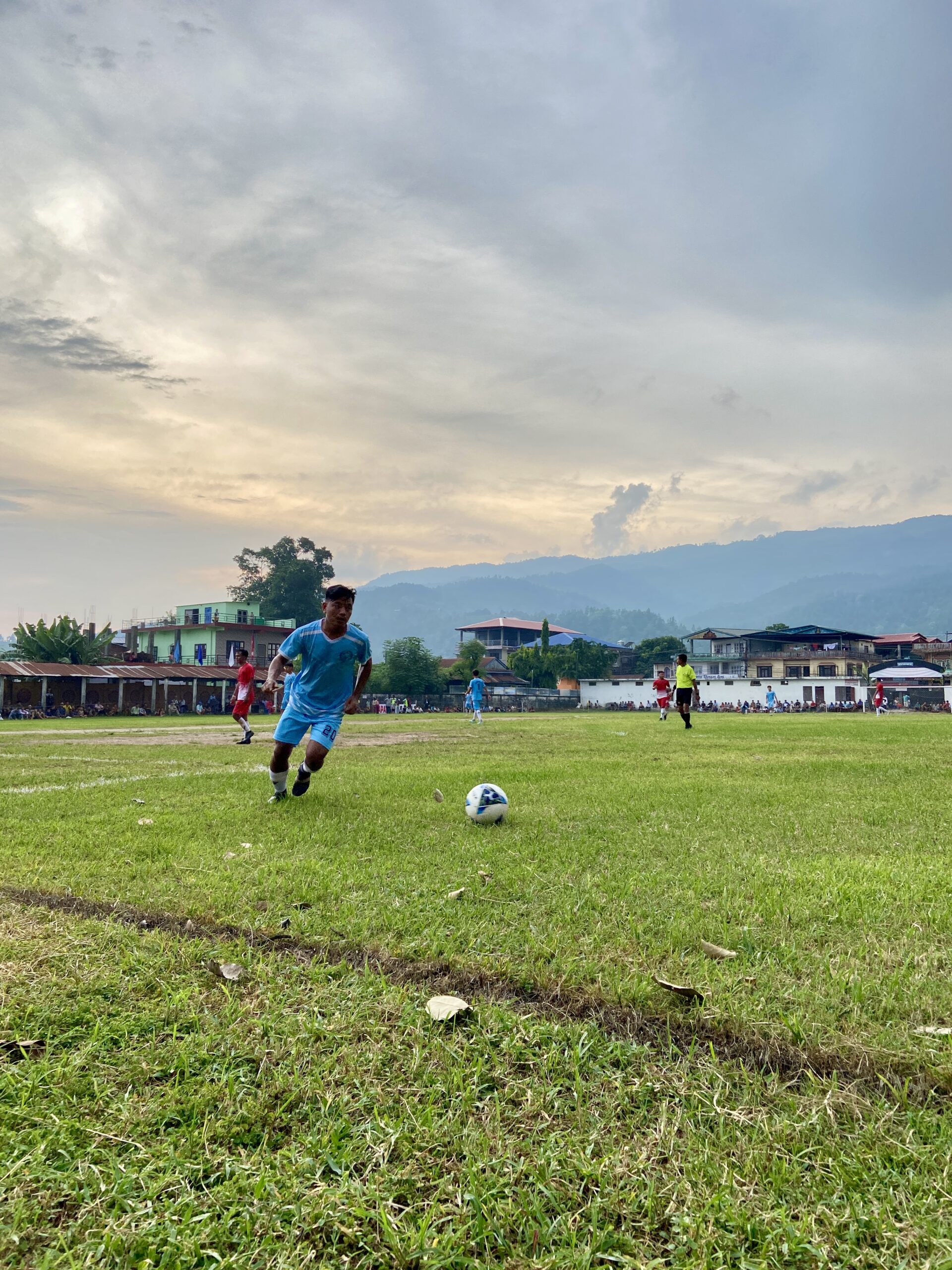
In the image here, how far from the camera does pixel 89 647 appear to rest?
56625mm

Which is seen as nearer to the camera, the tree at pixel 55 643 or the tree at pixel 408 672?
the tree at pixel 55 643

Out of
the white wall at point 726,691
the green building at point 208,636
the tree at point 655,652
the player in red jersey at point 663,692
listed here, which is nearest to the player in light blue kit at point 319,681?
the player in red jersey at point 663,692

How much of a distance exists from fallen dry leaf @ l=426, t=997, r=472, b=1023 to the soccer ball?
147 inches

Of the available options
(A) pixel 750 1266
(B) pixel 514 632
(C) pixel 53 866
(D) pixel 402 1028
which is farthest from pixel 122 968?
(B) pixel 514 632

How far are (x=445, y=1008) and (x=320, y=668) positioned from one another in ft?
19.3

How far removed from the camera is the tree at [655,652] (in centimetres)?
11162

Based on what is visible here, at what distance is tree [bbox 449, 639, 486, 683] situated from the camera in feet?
261

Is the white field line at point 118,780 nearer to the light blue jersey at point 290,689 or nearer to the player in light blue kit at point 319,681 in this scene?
the light blue jersey at point 290,689

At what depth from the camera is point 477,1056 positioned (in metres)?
2.44

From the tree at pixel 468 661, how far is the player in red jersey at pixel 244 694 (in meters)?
57.1

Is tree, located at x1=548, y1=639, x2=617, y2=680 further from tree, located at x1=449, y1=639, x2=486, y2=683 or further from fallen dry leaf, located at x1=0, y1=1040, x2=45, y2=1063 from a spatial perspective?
fallen dry leaf, located at x1=0, y1=1040, x2=45, y2=1063

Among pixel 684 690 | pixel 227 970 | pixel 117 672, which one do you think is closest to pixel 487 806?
pixel 227 970

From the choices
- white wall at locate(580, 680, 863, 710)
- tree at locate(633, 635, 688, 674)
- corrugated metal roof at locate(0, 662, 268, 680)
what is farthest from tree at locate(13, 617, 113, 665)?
tree at locate(633, 635, 688, 674)

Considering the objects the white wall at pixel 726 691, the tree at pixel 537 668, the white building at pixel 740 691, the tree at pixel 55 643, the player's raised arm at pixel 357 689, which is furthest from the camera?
the tree at pixel 537 668
